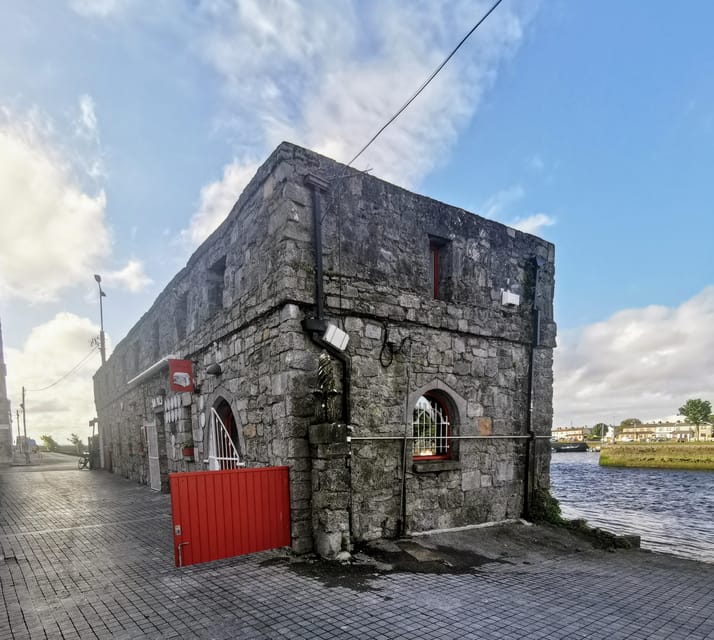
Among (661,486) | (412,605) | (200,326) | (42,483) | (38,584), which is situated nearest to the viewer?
(412,605)

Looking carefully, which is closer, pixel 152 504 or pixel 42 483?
pixel 152 504

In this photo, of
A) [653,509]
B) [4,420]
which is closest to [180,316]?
[653,509]

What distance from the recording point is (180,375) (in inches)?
342

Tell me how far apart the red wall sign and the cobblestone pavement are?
294cm

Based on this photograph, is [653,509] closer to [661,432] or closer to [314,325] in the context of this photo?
[314,325]

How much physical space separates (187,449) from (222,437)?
68.9 inches

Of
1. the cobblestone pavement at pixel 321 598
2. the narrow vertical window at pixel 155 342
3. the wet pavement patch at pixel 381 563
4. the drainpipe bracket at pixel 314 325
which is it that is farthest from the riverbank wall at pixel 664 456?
the drainpipe bracket at pixel 314 325

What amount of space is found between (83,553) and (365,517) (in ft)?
12.4

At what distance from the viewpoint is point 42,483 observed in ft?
49.1

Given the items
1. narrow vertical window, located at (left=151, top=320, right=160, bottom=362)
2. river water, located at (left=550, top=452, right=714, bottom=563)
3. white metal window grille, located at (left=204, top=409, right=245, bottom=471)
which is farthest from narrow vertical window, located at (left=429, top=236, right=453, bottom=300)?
narrow vertical window, located at (left=151, top=320, right=160, bottom=362)

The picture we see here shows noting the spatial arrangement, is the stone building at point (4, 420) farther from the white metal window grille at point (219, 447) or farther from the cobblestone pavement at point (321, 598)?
the cobblestone pavement at point (321, 598)

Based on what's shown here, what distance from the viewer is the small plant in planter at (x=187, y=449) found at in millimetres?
9297

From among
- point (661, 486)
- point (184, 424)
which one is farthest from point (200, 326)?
point (661, 486)

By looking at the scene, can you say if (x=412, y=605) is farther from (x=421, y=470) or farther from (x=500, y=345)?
(x=500, y=345)
